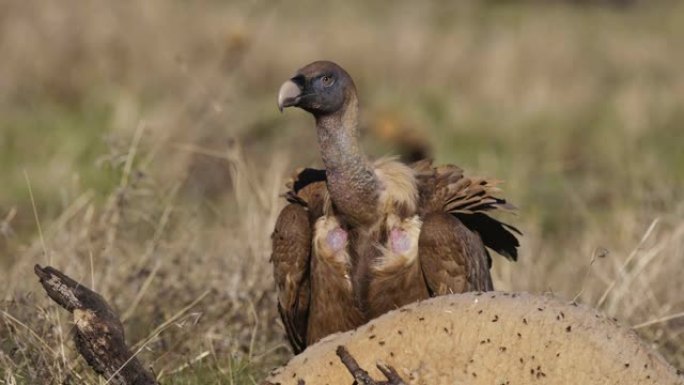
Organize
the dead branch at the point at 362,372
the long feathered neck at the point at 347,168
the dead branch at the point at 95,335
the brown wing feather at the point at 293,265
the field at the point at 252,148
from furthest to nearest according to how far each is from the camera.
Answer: the field at the point at 252,148 → the brown wing feather at the point at 293,265 → the long feathered neck at the point at 347,168 → the dead branch at the point at 95,335 → the dead branch at the point at 362,372

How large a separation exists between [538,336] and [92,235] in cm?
299

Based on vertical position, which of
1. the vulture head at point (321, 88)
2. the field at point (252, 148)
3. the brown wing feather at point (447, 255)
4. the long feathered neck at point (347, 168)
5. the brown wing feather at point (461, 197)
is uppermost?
the vulture head at point (321, 88)

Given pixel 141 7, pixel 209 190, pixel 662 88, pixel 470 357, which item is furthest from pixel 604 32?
pixel 470 357

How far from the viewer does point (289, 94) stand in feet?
18.1

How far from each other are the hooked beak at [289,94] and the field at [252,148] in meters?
0.83

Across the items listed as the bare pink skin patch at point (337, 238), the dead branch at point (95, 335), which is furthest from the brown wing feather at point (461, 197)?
the dead branch at point (95, 335)

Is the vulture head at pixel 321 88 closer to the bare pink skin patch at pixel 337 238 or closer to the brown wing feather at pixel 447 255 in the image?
the bare pink skin patch at pixel 337 238

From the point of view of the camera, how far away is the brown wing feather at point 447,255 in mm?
5641

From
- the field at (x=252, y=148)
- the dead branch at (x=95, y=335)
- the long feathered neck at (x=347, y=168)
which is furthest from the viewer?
the field at (x=252, y=148)

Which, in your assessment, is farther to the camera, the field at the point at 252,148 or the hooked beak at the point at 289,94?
the field at the point at 252,148

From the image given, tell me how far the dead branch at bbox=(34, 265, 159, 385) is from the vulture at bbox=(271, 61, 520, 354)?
41.4 inches

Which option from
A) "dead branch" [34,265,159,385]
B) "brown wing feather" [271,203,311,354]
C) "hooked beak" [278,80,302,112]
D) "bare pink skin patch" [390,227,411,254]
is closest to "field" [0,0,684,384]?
"brown wing feather" [271,203,311,354]

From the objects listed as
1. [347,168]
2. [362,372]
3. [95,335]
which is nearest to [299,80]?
[347,168]

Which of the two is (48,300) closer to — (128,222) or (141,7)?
(128,222)
